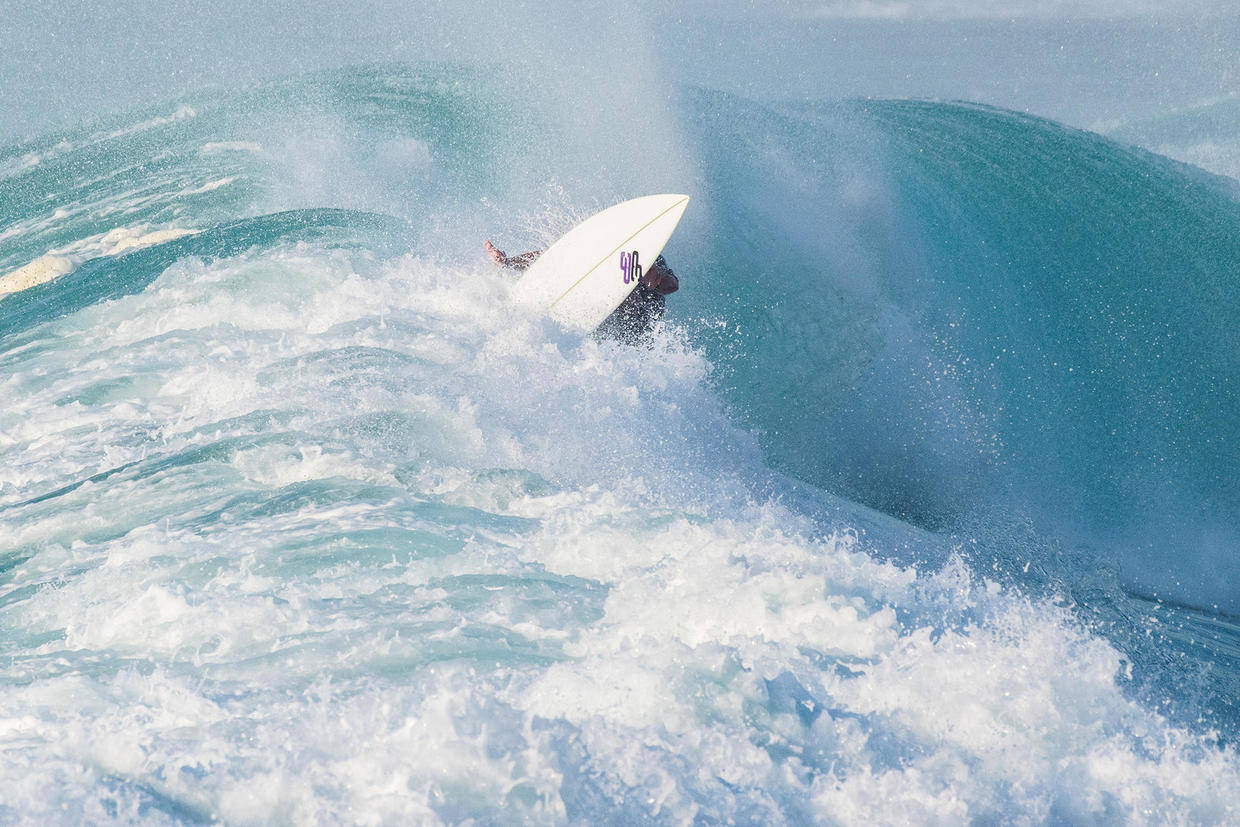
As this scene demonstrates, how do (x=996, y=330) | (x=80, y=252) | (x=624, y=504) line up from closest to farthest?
(x=624, y=504)
(x=996, y=330)
(x=80, y=252)

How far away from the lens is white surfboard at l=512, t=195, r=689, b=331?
7.53 meters

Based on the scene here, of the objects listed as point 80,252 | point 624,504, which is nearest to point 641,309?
point 624,504

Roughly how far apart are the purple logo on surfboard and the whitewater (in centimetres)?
59

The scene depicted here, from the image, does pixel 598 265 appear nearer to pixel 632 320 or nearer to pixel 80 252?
pixel 632 320

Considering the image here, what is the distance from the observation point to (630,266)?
762cm

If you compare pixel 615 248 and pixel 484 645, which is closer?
pixel 484 645

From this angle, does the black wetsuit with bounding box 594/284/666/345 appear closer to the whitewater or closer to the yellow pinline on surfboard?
the whitewater

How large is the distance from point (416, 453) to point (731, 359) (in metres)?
4.58

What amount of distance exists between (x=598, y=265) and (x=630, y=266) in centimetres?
30

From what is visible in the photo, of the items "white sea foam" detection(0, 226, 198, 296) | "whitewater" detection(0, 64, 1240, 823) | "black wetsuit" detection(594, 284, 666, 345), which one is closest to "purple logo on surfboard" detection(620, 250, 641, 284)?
"black wetsuit" detection(594, 284, 666, 345)

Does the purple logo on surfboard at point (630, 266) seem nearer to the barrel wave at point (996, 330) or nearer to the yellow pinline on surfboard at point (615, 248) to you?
the yellow pinline on surfboard at point (615, 248)

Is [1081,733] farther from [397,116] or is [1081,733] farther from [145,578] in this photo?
[397,116]

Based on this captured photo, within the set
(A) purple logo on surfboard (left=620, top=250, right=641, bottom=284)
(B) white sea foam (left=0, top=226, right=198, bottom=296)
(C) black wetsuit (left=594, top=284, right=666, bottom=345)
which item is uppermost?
(B) white sea foam (left=0, top=226, right=198, bottom=296)

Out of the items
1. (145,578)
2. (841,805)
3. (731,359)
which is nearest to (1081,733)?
(841,805)
